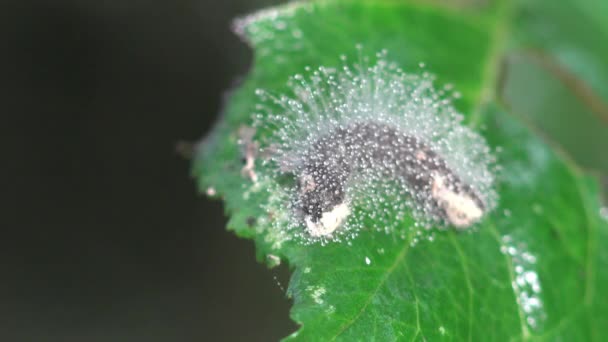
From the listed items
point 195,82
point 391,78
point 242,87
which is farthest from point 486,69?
point 195,82

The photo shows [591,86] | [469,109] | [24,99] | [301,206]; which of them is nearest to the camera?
[301,206]

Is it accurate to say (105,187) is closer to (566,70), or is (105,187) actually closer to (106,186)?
(106,186)

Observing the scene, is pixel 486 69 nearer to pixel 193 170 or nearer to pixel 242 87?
pixel 242 87

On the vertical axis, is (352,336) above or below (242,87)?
below

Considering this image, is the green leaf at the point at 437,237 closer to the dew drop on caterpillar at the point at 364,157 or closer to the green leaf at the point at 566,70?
the dew drop on caterpillar at the point at 364,157

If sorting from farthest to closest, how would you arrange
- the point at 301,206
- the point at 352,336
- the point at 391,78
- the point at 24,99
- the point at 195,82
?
the point at 195,82, the point at 24,99, the point at 391,78, the point at 301,206, the point at 352,336
